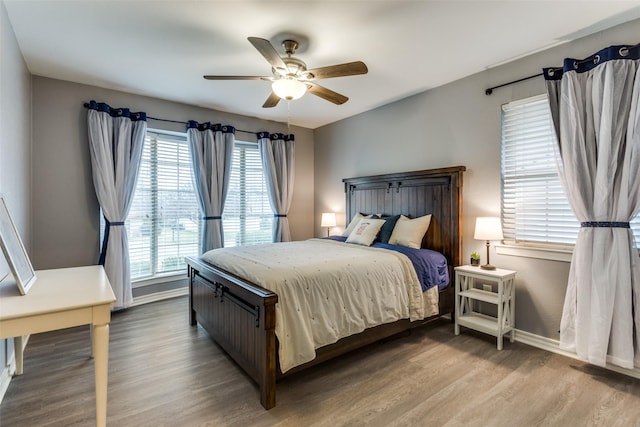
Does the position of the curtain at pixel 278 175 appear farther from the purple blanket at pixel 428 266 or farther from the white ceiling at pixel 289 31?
the purple blanket at pixel 428 266

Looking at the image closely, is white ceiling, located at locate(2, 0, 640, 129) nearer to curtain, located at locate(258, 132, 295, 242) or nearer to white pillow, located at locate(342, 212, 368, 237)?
curtain, located at locate(258, 132, 295, 242)

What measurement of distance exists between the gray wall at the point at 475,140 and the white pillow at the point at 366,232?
89 cm

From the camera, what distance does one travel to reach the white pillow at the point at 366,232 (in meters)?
3.59

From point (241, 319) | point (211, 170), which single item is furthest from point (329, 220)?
point (241, 319)

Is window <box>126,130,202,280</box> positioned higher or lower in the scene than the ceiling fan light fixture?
lower

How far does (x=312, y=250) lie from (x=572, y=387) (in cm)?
231

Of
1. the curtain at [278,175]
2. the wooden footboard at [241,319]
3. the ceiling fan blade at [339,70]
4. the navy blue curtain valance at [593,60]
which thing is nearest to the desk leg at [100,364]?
the wooden footboard at [241,319]

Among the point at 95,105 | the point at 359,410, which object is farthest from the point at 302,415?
the point at 95,105

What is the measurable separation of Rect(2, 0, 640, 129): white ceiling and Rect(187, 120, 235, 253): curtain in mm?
891

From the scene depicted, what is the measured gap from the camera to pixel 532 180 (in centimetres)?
286

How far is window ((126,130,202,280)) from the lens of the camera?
13.3ft

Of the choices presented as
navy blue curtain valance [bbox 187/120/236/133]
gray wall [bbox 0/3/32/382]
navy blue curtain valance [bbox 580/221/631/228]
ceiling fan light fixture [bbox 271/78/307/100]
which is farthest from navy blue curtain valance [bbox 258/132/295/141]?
navy blue curtain valance [bbox 580/221/631/228]

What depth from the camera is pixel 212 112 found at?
4527mm

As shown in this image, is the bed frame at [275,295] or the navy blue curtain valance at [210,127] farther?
the navy blue curtain valance at [210,127]
